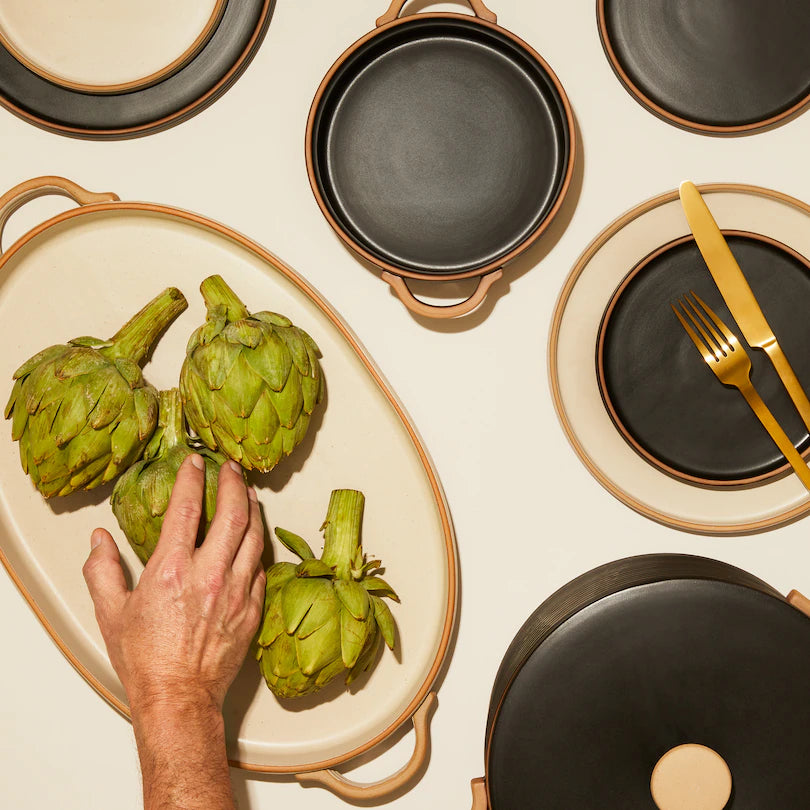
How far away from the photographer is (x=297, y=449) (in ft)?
2.68

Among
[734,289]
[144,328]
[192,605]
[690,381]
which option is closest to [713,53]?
[734,289]

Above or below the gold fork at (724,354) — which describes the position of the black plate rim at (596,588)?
below

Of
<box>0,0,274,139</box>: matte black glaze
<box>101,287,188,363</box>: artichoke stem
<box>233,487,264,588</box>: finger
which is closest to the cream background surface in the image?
<box>0,0,274,139</box>: matte black glaze

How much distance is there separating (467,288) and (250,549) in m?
0.41

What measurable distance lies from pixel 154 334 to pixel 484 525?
18.6 inches

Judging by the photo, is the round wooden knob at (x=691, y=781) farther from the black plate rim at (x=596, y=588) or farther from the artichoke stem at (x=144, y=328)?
the artichoke stem at (x=144, y=328)

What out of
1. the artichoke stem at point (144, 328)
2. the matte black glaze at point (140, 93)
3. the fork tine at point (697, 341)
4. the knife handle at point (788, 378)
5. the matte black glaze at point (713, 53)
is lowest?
the knife handle at point (788, 378)

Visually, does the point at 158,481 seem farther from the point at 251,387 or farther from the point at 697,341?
the point at 697,341

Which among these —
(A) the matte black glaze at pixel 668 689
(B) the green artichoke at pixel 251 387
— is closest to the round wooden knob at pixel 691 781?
(A) the matte black glaze at pixel 668 689

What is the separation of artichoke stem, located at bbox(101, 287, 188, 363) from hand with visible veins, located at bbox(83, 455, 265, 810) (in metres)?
0.16

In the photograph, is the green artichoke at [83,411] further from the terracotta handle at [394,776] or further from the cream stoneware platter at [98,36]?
the terracotta handle at [394,776]

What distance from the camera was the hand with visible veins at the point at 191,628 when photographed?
72 cm

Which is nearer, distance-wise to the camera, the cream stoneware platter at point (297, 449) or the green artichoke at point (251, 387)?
the green artichoke at point (251, 387)

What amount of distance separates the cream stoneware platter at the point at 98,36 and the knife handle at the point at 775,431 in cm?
79
